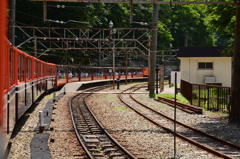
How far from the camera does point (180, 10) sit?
77.1m

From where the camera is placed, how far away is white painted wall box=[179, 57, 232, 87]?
33750mm

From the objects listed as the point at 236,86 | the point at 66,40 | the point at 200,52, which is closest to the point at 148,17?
the point at 66,40

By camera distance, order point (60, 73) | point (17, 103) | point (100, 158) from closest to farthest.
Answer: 1. point (100, 158)
2. point (17, 103)
3. point (60, 73)

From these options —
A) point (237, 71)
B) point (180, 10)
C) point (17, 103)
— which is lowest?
point (17, 103)

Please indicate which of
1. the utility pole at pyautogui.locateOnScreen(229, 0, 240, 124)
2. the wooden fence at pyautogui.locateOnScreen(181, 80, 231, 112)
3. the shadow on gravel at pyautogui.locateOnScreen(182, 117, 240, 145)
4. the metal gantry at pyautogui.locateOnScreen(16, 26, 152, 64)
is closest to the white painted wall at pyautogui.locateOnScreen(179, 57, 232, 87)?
the metal gantry at pyautogui.locateOnScreen(16, 26, 152, 64)

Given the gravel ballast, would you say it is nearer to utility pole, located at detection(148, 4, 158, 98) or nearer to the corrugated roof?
utility pole, located at detection(148, 4, 158, 98)

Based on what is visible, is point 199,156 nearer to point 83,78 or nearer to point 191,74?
point 191,74

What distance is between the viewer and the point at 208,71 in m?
33.9

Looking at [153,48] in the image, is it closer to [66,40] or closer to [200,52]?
[200,52]

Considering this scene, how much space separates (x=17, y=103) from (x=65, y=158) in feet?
9.19

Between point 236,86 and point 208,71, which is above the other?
point 208,71

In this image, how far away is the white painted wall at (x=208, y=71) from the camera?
111 ft

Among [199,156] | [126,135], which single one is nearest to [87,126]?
[126,135]

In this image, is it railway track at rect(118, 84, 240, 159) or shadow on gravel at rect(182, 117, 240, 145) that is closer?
railway track at rect(118, 84, 240, 159)
